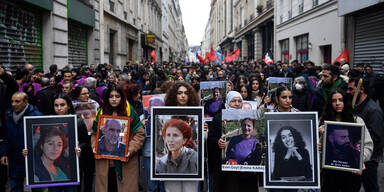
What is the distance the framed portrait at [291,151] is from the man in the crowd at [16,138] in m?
2.93

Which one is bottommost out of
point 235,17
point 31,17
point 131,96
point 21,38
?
point 131,96

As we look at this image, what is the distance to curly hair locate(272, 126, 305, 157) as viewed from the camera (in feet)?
11.8

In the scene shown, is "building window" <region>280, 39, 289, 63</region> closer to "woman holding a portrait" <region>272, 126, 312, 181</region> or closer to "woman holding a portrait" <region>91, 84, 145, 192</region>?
"woman holding a portrait" <region>91, 84, 145, 192</region>

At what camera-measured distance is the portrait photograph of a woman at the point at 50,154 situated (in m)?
3.88

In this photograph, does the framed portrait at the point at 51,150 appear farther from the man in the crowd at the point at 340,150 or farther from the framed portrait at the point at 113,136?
the man in the crowd at the point at 340,150

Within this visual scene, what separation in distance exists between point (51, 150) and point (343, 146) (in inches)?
122

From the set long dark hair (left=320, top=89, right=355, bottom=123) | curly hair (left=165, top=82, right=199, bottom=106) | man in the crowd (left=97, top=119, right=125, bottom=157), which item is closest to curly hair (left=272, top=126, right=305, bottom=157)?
long dark hair (left=320, top=89, right=355, bottom=123)

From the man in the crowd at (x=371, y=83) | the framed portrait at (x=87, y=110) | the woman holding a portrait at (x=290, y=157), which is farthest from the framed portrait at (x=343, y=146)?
the man in the crowd at (x=371, y=83)

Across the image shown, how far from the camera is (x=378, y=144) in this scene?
4.23m

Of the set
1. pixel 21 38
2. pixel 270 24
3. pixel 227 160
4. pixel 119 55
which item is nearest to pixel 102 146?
pixel 227 160

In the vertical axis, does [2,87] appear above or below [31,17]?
below

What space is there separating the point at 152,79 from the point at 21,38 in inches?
163

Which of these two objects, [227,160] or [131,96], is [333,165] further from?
[131,96]

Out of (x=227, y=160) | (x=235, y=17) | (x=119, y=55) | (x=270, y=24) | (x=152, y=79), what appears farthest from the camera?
(x=235, y=17)
